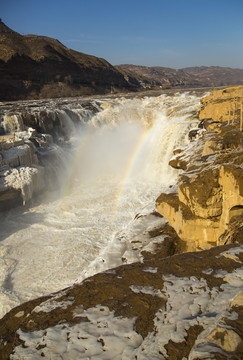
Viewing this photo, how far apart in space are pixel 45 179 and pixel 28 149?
166cm

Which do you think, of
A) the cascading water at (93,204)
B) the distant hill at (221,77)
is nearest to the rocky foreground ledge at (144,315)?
the cascading water at (93,204)

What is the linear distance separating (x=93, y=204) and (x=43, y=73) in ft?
107

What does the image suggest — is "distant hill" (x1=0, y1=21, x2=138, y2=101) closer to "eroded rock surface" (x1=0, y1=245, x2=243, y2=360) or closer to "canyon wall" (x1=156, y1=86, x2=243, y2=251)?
"canyon wall" (x1=156, y1=86, x2=243, y2=251)

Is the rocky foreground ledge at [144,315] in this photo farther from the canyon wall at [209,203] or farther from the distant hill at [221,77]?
the distant hill at [221,77]

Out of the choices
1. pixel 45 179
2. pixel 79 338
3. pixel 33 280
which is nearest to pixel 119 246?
pixel 33 280

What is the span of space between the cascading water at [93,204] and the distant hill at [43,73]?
16.9 metres

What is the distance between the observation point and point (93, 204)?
10.8m

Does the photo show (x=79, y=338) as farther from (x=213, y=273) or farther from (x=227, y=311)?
(x=213, y=273)

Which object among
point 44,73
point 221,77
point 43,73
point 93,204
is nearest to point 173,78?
point 221,77

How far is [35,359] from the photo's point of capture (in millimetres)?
1835

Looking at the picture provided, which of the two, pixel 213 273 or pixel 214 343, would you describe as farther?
pixel 213 273

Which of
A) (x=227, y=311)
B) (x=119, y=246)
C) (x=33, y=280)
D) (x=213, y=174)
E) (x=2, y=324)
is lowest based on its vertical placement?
(x=33, y=280)

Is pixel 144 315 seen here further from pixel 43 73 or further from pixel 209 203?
pixel 43 73

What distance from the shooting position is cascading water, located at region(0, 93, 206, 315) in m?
6.26
